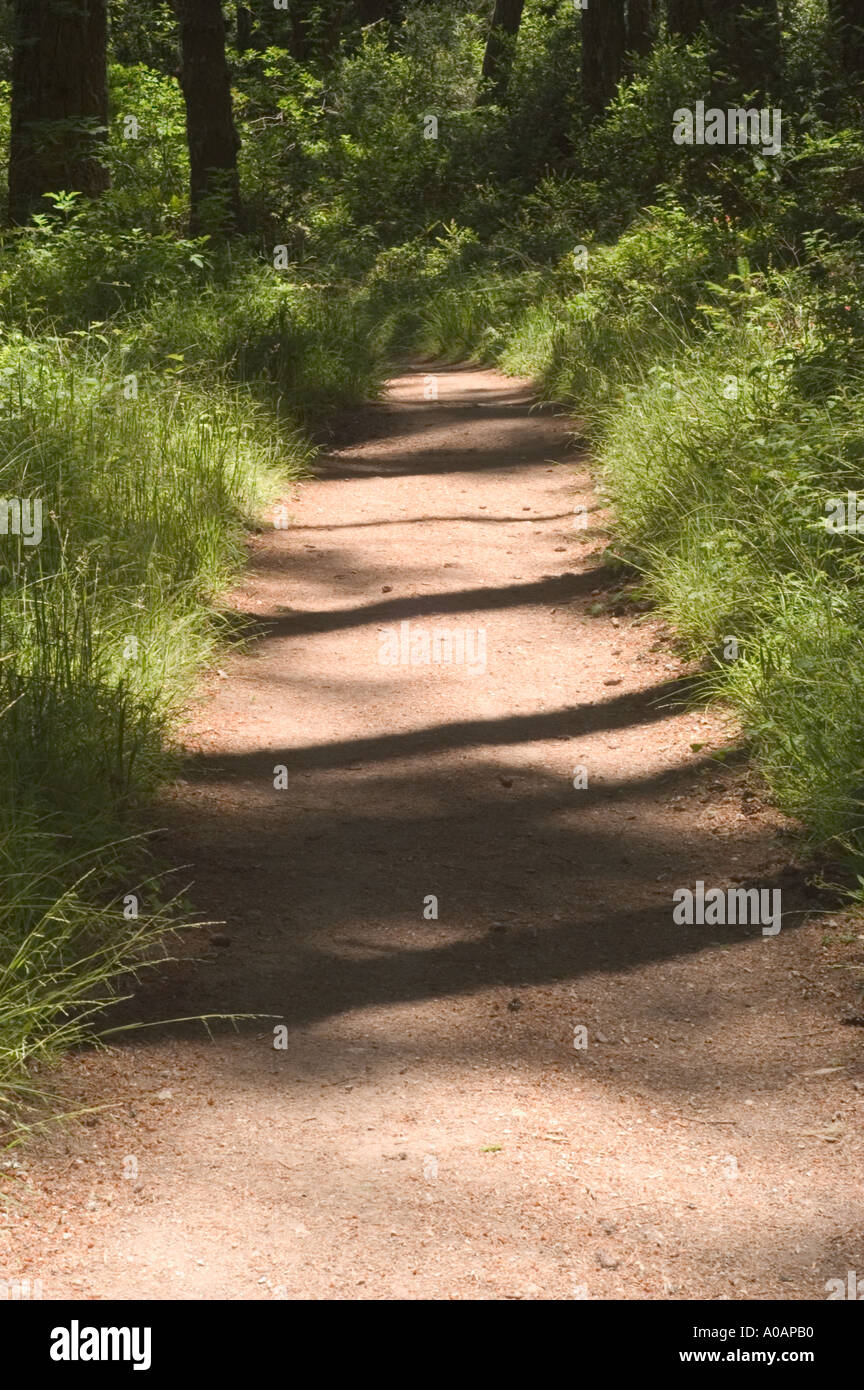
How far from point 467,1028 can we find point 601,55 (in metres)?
21.6

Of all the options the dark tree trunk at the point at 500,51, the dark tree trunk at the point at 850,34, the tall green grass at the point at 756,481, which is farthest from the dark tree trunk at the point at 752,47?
the dark tree trunk at the point at 500,51

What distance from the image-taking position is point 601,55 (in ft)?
75.0

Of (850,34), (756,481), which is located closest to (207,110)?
(850,34)

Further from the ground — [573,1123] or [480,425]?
[480,425]

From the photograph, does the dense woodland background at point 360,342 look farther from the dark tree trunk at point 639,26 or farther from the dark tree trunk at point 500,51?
the dark tree trunk at point 500,51

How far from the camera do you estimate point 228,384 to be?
10641 millimetres

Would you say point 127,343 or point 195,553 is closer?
point 195,553

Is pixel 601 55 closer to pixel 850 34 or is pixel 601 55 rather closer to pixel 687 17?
pixel 687 17

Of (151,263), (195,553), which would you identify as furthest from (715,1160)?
(151,263)

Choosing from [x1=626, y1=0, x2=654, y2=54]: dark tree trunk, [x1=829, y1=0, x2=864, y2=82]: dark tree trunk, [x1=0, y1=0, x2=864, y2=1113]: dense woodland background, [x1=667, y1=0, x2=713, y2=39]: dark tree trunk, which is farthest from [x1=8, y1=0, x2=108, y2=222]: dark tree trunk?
[x1=626, y1=0, x2=654, y2=54]: dark tree trunk

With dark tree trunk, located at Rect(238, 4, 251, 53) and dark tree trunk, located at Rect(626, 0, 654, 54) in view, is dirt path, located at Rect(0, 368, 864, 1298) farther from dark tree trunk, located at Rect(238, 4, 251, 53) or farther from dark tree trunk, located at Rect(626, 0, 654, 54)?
dark tree trunk, located at Rect(238, 4, 251, 53)

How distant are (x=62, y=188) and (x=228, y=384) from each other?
5350 mm

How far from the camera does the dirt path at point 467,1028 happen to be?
319cm
